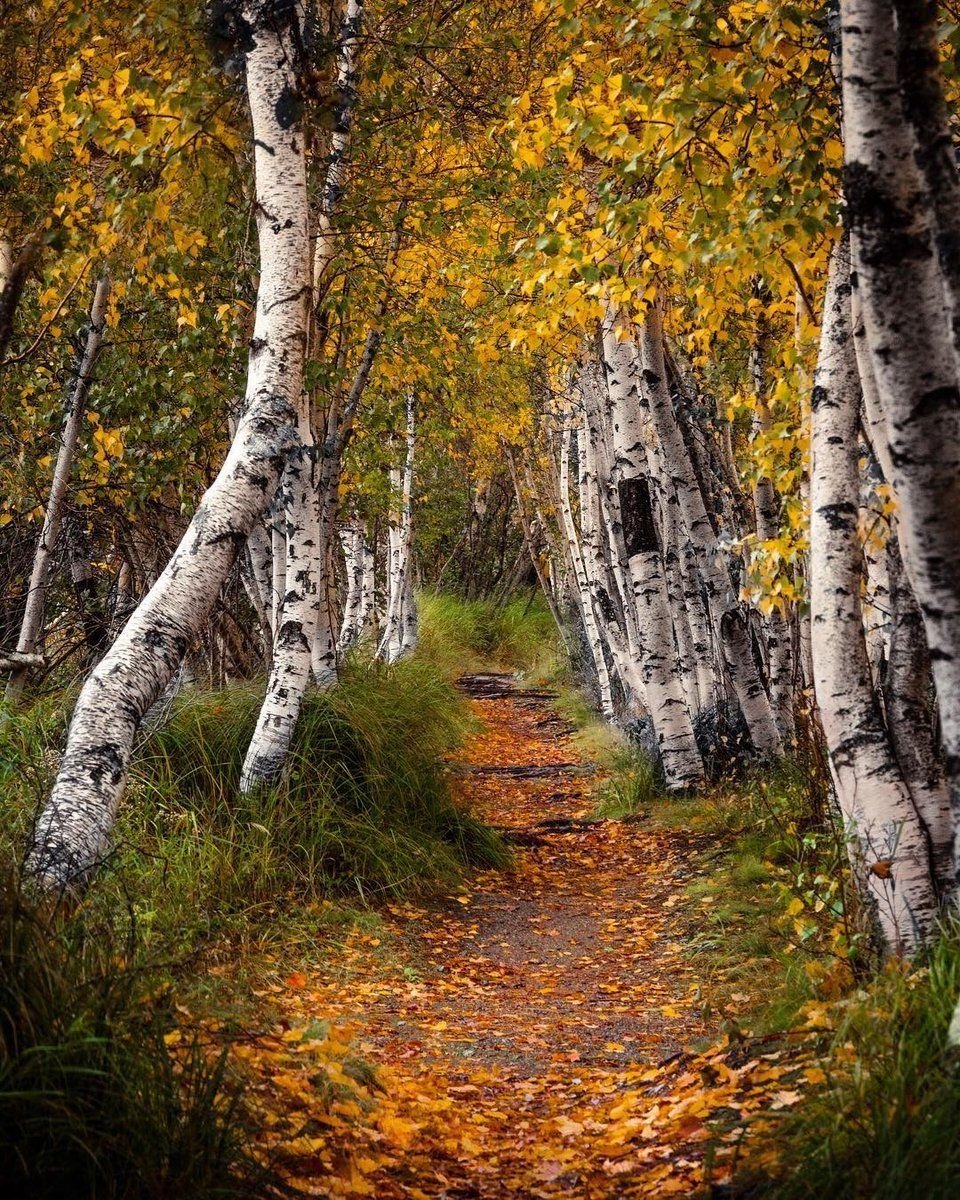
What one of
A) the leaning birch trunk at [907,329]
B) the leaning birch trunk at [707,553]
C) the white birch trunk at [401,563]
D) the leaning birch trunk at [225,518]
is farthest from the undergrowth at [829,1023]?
the white birch trunk at [401,563]

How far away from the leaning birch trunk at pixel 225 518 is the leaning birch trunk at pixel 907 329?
97.8 inches

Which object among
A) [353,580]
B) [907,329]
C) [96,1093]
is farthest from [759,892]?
[353,580]

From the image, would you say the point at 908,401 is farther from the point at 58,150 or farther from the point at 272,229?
the point at 58,150

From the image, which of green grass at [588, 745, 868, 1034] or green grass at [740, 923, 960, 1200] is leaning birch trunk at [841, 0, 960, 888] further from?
green grass at [588, 745, 868, 1034]

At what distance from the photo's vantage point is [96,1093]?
8.84 feet

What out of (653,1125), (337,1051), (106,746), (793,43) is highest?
(793,43)

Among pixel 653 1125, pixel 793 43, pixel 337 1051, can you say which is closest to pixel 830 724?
pixel 653 1125

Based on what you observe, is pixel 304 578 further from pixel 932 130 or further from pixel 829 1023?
pixel 932 130

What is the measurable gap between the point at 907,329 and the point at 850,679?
5.89 ft

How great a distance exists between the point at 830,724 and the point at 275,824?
12.3 feet

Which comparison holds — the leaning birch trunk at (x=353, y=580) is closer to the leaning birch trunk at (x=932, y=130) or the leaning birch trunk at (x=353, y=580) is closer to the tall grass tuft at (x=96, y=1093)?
the tall grass tuft at (x=96, y=1093)

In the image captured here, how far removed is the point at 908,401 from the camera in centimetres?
293

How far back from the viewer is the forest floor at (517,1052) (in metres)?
3.38

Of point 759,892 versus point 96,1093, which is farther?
point 759,892
